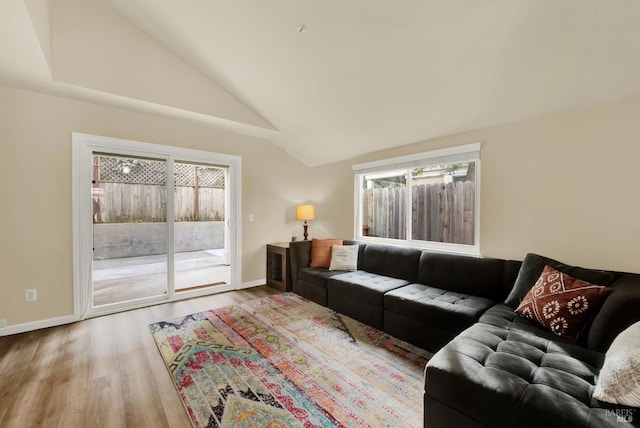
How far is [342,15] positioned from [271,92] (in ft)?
4.63

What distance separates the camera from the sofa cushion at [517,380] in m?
1.09

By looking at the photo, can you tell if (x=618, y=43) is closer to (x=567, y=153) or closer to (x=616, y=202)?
(x=567, y=153)

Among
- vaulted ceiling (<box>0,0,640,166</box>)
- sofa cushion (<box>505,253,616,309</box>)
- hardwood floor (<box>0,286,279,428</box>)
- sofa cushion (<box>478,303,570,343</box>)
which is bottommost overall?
hardwood floor (<box>0,286,279,428</box>)

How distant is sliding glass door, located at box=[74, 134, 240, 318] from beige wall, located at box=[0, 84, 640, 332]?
0.43ft

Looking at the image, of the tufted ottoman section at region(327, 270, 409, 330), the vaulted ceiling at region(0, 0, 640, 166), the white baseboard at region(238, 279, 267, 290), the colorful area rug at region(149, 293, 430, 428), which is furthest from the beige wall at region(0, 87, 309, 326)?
the tufted ottoman section at region(327, 270, 409, 330)

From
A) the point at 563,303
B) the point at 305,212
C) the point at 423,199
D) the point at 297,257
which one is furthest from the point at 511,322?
the point at 305,212

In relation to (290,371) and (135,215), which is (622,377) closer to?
(290,371)

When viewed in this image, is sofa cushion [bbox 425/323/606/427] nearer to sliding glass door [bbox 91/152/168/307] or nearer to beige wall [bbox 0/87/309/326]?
sliding glass door [bbox 91/152/168/307]

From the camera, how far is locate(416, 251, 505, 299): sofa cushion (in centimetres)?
246

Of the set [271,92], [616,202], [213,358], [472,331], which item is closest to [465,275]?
[472,331]

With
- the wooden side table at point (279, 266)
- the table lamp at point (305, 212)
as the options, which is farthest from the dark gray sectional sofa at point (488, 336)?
the table lamp at point (305, 212)

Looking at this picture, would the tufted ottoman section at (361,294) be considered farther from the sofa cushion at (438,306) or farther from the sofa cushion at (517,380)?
the sofa cushion at (517,380)

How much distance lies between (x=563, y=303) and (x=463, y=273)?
36.0 inches

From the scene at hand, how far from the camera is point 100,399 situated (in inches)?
68.1
